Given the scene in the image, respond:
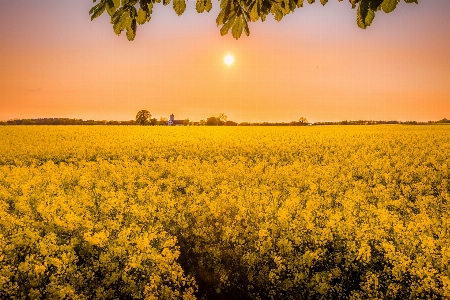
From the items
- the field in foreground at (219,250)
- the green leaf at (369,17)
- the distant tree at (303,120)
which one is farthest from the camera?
the distant tree at (303,120)

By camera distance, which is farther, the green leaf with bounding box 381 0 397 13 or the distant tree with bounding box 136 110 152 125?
the distant tree with bounding box 136 110 152 125

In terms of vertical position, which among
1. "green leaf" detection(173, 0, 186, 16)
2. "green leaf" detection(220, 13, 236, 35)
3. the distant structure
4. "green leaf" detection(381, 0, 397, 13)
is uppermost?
"green leaf" detection(173, 0, 186, 16)

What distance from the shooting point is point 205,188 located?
8586mm

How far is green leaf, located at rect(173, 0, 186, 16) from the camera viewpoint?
2.97 meters

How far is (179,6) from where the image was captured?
2979 millimetres

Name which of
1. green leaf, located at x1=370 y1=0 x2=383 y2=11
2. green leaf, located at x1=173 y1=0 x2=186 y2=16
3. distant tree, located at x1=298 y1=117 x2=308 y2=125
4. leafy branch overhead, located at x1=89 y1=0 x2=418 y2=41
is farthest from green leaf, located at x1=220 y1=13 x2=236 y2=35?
distant tree, located at x1=298 y1=117 x2=308 y2=125

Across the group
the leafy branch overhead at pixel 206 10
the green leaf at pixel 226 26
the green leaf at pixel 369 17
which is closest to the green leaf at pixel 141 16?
the leafy branch overhead at pixel 206 10

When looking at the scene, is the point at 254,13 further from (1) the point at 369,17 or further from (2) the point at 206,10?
(1) the point at 369,17

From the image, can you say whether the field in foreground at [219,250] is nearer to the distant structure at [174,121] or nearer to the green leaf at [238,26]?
the green leaf at [238,26]

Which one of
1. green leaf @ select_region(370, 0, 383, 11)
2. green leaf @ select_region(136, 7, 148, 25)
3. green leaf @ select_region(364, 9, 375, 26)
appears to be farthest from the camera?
green leaf @ select_region(136, 7, 148, 25)

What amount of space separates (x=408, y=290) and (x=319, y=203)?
286 cm

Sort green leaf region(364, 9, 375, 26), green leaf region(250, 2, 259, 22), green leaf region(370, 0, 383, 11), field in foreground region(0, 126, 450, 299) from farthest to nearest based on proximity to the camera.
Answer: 1. field in foreground region(0, 126, 450, 299)
2. green leaf region(250, 2, 259, 22)
3. green leaf region(364, 9, 375, 26)
4. green leaf region(370, 0, 383, 11)

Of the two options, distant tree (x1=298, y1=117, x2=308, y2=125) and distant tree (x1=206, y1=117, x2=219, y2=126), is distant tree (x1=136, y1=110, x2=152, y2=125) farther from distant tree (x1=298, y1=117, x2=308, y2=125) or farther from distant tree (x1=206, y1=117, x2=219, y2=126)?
distant tree (x1=298, y1=117, x2=308, y2=125)

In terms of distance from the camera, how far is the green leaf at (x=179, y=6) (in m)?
2.97
